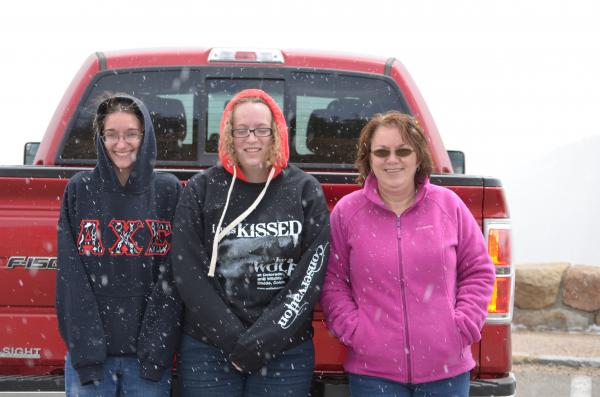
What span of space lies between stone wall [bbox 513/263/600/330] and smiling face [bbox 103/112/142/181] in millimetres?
7272

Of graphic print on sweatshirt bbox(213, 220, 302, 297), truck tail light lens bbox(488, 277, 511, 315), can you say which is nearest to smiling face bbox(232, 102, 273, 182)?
graphic print on sweatshirt bbox(213, 220, 302, 297)

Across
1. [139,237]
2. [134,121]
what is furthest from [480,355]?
[134,121]

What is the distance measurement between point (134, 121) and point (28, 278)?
2.72 ft

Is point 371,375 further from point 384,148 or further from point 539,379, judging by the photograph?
point 539,379

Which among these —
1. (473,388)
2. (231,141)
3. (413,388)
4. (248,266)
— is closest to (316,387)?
(413,388)

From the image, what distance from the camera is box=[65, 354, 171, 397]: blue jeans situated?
2.74m

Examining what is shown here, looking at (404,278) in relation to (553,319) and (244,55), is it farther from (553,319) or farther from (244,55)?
(553,319)

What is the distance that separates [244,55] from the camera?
451 cm

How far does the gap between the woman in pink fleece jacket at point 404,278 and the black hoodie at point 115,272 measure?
2.06ft

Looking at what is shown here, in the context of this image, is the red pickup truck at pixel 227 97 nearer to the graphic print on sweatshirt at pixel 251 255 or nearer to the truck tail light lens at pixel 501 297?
the truck tail light lens at pixel 501 297

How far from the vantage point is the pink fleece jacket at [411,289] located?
2762 mm

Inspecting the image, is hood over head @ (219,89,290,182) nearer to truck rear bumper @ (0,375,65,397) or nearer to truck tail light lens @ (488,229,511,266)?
truck tail light lens @ (488,229,511,266)

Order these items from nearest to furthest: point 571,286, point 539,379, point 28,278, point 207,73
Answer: point 28,278 → point 207,73 → point 539,379 → point 571,286

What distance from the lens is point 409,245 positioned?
2787 mm
